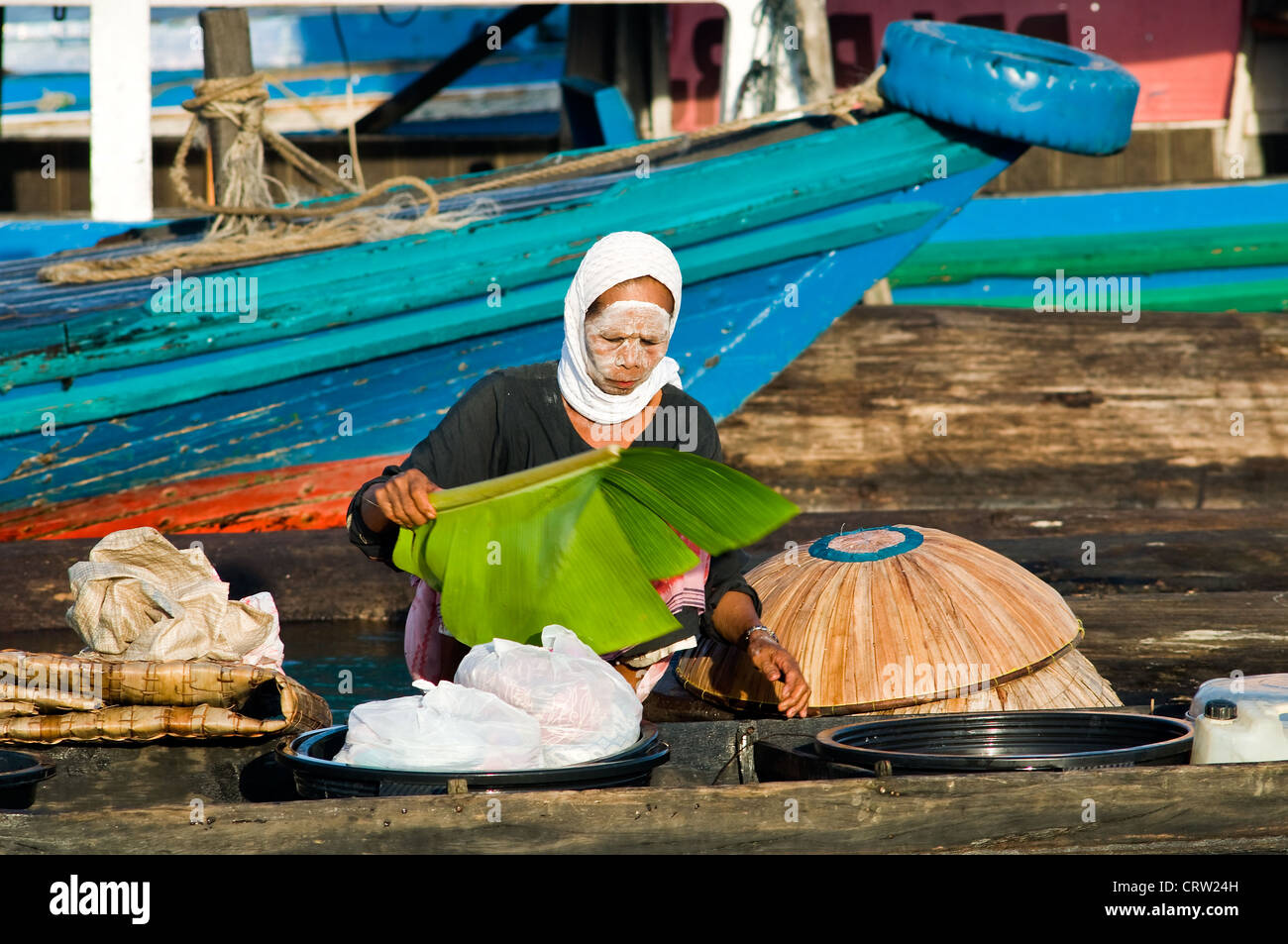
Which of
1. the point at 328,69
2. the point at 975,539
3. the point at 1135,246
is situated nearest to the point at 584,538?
the point at 975,539

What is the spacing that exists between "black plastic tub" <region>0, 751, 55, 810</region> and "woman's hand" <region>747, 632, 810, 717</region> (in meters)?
1.41

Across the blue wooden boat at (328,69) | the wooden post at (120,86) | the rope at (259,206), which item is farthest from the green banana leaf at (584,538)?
the blue wooden boat at (328,69)

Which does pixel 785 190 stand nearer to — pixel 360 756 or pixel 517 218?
pixel 517 218

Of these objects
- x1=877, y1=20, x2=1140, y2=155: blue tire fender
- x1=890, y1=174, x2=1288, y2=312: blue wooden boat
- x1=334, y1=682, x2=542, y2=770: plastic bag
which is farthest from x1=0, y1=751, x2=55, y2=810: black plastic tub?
x1=890, y1=174, x2=1288, y2=312: blue wooden boat

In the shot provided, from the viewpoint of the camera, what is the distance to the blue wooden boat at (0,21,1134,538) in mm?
5727

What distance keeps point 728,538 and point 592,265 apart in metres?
0.70

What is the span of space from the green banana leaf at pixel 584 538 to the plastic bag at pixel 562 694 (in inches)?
8.1

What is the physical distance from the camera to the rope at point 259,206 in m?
5.89

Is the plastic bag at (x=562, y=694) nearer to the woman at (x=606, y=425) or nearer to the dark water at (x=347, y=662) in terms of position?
the woman at (x=606, y=425)

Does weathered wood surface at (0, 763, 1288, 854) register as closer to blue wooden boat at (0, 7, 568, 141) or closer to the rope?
the rope

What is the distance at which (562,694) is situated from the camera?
2.67 m

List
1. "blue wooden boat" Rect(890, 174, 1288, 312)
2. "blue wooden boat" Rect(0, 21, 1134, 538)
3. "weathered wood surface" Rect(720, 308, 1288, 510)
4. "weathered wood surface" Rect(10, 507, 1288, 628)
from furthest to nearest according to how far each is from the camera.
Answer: "blue wooden boat" Rect(890, 174, 1288, 312), "weathered wood surface" Rect(720, 308, 1288, 510), "blue wooden boat" Rect(0, 21, 1134, 538), "weathered wood surface" Rect(10, 507, 1288, 628)

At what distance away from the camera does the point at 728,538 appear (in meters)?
2.87

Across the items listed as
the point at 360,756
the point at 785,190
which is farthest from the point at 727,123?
the point at 360,756
